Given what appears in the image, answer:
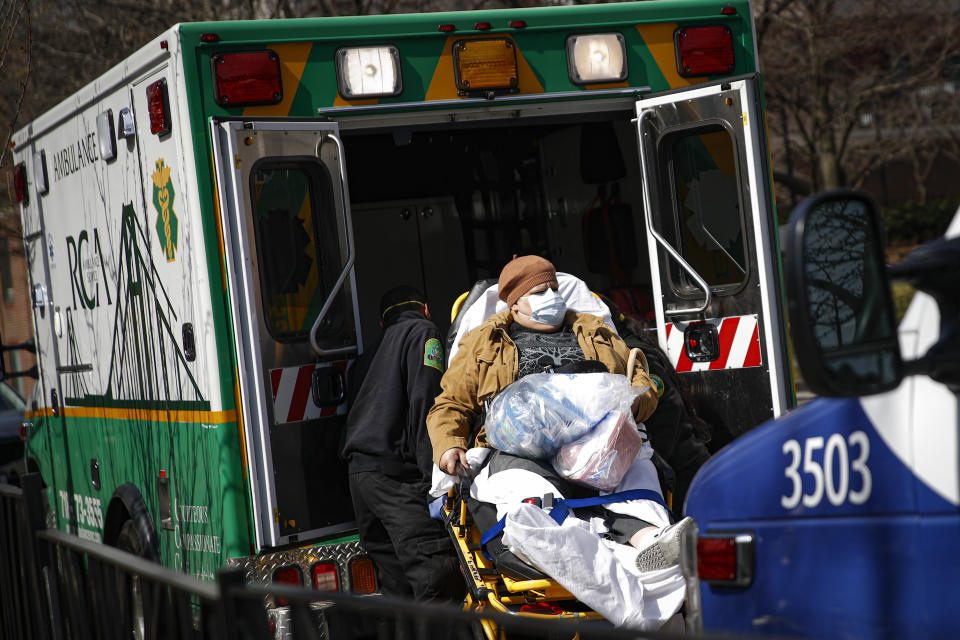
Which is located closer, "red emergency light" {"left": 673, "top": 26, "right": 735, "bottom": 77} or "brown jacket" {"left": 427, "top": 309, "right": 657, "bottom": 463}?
"brown jacket" {"left": 427, "top": 309, "right": 657, "bottom": 463}

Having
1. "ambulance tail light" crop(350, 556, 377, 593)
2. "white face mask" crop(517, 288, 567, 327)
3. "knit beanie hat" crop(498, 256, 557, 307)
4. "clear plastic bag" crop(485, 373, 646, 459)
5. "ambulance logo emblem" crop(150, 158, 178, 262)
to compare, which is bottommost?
"ambulance tail light" crop(350, 556, 377, 593)

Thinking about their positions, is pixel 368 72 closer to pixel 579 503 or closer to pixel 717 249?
pixel 717 249

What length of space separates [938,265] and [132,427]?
461 cm

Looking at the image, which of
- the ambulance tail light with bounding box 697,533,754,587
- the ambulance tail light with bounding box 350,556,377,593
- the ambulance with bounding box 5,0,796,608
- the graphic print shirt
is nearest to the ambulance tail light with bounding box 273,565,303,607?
the ambulance with bounding box 5,0,796,608

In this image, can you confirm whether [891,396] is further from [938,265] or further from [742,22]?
[742,22]

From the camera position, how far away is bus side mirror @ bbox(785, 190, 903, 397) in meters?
1.95

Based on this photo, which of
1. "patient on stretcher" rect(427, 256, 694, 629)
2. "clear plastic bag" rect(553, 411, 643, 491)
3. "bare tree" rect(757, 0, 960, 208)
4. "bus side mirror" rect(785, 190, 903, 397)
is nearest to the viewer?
"bus side mirror" rect(785, 190, 903, 397)

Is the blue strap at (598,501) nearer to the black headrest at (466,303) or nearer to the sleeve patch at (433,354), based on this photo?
the sleeve patch at (433,354)

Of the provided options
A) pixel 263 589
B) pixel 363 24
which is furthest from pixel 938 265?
pixel 363 24

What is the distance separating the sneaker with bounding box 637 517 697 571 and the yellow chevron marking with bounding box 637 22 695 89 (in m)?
2.23

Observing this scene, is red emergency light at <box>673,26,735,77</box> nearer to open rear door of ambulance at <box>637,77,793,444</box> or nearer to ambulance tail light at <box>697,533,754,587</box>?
open rear door of ambulance at <box>637,77,793,444</box>

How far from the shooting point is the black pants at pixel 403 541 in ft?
15.8

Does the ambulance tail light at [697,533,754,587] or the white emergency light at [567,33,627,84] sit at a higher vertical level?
the white emergency light at [567,33,627,84]

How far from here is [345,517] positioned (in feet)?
16.4
